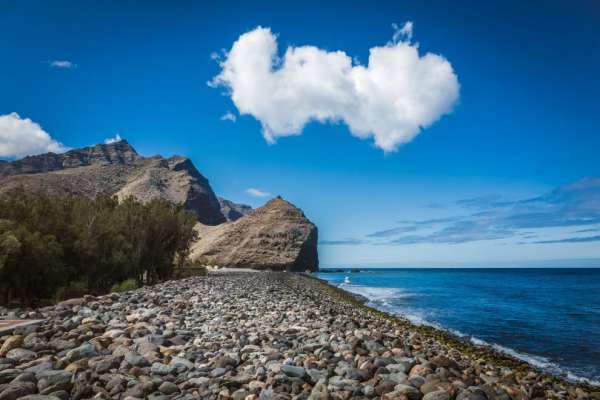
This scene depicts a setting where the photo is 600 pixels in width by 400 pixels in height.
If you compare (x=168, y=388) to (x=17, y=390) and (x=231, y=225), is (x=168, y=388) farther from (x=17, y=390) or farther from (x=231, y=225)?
(x=231, y=225)

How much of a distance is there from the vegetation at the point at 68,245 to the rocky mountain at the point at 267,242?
7639cm

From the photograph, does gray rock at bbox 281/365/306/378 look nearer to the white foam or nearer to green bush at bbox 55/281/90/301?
green bush at bbox 55/281/90/301

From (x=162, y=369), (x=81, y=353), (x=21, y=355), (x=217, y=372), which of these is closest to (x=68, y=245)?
(x=21, y=355)

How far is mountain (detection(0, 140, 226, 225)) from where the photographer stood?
9943 centimetres

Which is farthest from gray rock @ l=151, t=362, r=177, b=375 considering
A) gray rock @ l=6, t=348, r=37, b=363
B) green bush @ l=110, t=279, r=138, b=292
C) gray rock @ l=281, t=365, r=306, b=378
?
green bush @ l=110, t=279, r=138, b=292

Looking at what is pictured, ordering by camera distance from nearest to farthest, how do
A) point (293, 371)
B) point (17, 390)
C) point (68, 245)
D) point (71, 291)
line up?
point (17, 390) → point (293, 371) → point (71, 291) → point (68, 245)

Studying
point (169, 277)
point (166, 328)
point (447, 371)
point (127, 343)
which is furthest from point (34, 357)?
point (169, 277)

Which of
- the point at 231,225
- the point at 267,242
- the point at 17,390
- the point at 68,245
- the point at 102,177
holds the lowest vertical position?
the point at 17,390

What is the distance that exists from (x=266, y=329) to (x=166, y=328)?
8.52 feet

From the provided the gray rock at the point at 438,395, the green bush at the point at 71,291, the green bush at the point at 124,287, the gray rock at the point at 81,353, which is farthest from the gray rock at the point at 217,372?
the green bush at the point at 124,287

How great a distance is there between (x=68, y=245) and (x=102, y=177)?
118 metres

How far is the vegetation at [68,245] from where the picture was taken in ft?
55.2

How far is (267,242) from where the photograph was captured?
11262 centimetres

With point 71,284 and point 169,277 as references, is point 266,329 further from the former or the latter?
point 169,277
